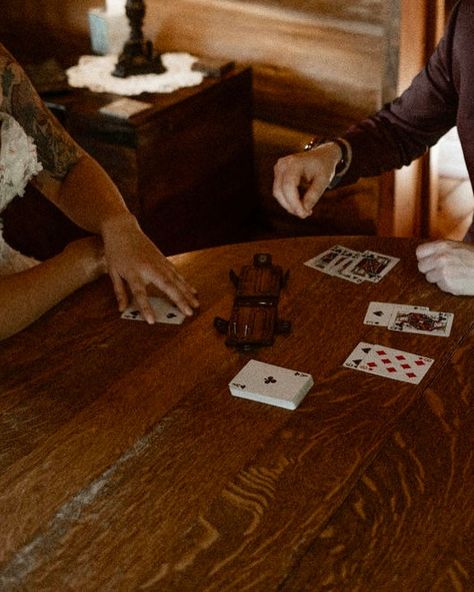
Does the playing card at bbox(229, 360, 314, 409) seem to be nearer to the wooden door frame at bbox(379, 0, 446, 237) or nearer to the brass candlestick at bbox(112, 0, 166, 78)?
the wooden door frame at bbox(379, 0, 446, 237)

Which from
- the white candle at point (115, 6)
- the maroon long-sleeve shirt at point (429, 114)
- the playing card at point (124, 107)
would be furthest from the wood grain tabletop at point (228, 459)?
the white candle at point (115, 6)

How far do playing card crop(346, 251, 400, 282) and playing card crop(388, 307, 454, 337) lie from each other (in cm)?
17

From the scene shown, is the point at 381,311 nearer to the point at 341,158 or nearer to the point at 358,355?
the point at 358,355

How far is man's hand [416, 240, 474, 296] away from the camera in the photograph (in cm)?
192

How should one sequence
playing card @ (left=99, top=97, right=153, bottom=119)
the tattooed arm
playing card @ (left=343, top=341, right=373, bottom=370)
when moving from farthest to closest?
playing card @ (left=99, top=97, right=153, bottom=119), the tattooed arm, playing card @ (left=343, top=341, right=373, bottom=370)

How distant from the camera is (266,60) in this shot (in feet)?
12.4

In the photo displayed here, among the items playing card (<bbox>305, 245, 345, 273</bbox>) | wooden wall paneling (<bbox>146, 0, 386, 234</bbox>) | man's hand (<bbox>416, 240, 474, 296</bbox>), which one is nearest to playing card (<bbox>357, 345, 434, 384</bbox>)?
man's hand (<bbox>416, 240, 474, 296</bbox>)

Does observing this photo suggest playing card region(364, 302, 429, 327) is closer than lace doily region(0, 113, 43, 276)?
Yes

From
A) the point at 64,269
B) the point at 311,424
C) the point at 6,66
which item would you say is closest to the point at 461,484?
the point at 311,424

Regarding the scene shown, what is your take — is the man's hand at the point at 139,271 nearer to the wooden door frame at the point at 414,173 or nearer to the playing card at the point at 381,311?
the playing card at the point at 381,311

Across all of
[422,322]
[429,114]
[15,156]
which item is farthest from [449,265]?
[15,156]

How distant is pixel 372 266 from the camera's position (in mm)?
2072

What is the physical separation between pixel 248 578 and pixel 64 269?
1.00m

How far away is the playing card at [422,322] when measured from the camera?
1814mm
